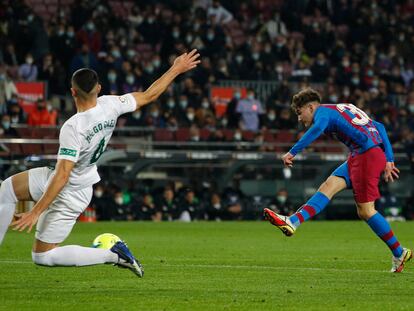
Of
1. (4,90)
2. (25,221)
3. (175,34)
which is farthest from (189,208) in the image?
(25,221)

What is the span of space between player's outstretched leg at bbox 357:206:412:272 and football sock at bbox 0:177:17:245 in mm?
4290

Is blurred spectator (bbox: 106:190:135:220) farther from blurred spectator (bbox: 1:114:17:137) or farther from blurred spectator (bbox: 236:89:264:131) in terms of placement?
blurred spectator (bbox: 236:89:264:131)

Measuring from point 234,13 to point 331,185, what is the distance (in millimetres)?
23707

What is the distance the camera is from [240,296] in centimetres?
A: 997

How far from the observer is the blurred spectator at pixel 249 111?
29.8m

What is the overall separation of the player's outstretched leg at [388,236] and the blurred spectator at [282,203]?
14.0m

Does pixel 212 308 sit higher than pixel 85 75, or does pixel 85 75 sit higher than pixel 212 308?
pixel 85 75

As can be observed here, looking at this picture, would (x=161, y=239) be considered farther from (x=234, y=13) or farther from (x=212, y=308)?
(x=234, y=13)

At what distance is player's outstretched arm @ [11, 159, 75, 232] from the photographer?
9.13 metres

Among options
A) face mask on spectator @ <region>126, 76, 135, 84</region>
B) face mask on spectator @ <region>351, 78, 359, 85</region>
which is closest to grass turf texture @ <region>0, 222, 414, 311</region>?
face mask on spectator @ <region>126, 76, 135, 84</region>

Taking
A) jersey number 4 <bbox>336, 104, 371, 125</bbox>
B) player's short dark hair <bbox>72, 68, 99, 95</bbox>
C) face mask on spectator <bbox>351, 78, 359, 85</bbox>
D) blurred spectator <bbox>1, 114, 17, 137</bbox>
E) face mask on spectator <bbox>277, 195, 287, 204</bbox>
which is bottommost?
face mask on spectator <bbox>277, 195, 287, 204</bbox>

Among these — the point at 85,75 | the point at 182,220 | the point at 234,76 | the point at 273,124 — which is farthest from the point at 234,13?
the point at 85,75

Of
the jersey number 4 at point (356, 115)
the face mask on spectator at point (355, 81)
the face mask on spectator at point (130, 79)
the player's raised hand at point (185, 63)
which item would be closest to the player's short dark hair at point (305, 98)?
the jersey number 4 at point (356, 115)

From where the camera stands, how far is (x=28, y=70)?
2825 centimetres
